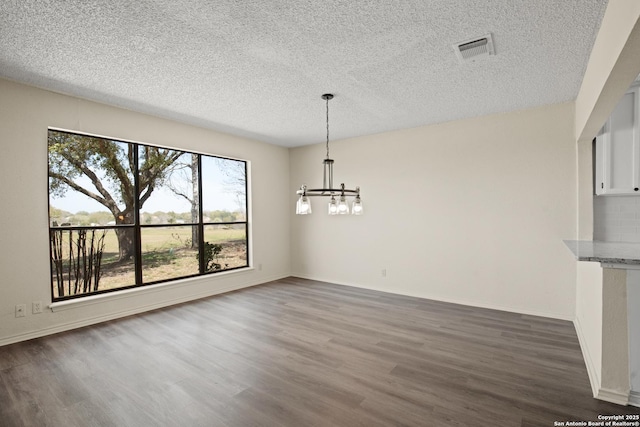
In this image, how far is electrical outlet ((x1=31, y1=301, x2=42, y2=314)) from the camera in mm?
3307

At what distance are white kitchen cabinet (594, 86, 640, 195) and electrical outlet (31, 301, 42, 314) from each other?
6.09m

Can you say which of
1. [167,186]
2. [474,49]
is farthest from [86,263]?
[474,49]

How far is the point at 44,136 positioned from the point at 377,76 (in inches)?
145

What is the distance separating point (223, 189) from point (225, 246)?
1.01 meters

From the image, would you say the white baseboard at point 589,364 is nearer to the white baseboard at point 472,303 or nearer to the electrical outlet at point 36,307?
the white baseboard at point 472,303

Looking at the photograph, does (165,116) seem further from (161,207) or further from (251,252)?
(251,252)

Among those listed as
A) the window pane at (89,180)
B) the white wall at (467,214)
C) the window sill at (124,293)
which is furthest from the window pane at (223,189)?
the white wall at (467,214)

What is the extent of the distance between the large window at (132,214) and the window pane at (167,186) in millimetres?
14

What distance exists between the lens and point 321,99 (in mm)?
3674

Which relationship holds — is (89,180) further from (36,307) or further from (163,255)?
(36,307)

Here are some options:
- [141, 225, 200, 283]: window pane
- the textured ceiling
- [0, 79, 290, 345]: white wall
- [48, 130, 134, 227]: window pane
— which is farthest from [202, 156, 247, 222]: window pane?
the textured ceiling

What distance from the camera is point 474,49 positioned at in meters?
2.54

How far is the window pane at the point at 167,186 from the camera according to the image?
14.3ft

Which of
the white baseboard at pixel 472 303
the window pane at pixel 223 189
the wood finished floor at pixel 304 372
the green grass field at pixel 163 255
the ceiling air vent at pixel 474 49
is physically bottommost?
the white baseboard at pixel 472 303
